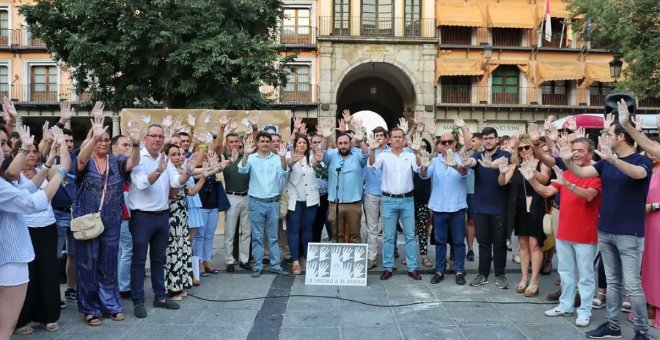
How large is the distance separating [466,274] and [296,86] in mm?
21514

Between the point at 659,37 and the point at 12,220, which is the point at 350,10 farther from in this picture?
the point at 12,220

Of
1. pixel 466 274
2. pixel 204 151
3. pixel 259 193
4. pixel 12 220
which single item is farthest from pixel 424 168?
pixel 12 220

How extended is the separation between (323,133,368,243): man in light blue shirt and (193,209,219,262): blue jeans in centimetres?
180

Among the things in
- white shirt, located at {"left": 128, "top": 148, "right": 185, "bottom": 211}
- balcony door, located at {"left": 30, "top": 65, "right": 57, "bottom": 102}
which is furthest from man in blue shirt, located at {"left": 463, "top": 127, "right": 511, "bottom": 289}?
balcony door, located at {"left": 30, "top": 65, "right": 57, "bottom": 102}

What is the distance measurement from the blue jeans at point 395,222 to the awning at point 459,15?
21.9 m

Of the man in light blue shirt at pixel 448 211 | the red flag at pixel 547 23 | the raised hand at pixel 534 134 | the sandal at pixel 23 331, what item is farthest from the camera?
the red flag at pixel 547 23

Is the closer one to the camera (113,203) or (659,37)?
(113,203)

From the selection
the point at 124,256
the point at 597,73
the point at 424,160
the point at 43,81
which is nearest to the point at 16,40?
the point at 43,81

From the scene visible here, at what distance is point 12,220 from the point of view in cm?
396

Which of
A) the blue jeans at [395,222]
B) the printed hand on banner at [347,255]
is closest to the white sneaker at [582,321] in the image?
the blue jeans at [395,222]

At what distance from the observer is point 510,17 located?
91.7 ft

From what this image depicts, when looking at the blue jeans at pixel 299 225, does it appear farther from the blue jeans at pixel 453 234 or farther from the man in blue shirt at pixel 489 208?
the man in blue shirt at pixel 489 208

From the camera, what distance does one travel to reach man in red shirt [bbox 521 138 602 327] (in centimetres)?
533

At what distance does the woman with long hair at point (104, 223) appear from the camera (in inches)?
210
